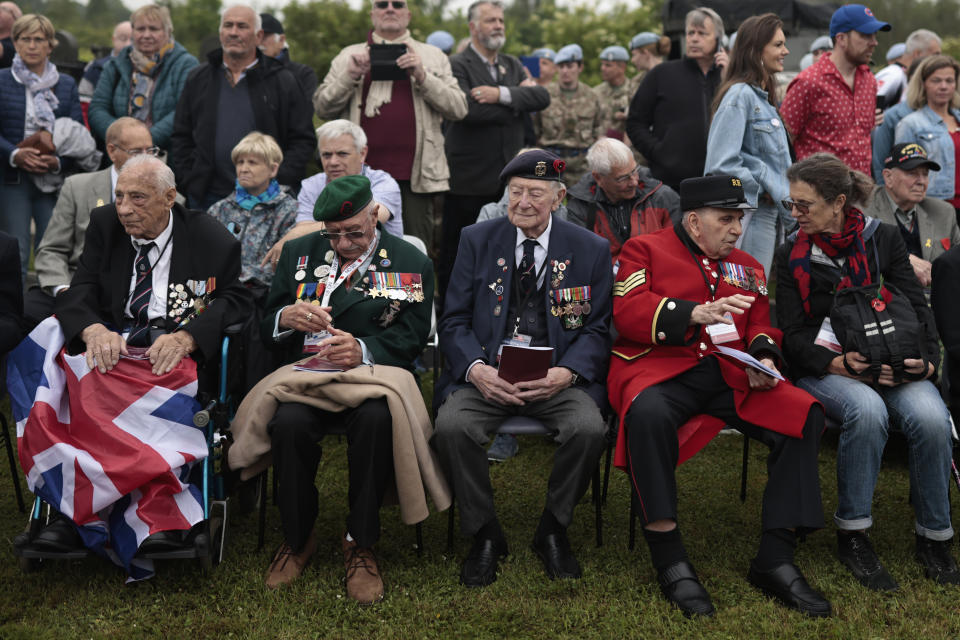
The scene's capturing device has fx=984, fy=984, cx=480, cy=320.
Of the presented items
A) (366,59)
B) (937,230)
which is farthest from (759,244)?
(366,59)

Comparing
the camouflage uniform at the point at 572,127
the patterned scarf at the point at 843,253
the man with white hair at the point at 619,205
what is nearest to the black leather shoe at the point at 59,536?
the man with white hair at the point at 619,205

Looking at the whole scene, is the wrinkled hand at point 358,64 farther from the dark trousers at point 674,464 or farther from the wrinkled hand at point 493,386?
the dark trousers at point 674,464

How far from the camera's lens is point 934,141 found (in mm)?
6668

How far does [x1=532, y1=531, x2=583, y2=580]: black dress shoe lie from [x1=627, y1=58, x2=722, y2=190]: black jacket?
11.0 ft

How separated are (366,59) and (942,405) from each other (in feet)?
13.5

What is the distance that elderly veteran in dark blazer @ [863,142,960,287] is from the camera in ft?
18.0

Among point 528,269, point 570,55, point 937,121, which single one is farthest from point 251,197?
point 570,55

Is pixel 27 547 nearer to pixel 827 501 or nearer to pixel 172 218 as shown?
pixel 172 218

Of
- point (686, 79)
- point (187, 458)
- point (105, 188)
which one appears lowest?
point (187, 458)

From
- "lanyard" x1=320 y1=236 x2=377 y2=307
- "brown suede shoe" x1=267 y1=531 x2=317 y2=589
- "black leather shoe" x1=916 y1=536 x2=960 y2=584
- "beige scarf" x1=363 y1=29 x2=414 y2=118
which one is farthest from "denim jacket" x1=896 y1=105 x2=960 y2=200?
"brown suede shoe" x1=267 y1=531 x2=317 y2=589

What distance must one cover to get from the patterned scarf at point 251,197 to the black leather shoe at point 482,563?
2572 mm

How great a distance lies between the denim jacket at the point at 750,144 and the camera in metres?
5.73

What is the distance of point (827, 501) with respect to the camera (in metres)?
5.00

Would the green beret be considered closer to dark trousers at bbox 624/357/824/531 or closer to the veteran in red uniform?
the veteran in red uniform
